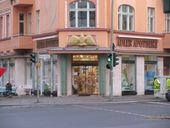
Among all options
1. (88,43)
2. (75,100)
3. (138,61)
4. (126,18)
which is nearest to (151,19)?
(126,18)

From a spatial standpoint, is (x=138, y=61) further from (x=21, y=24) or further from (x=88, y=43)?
(x=21, y=24)

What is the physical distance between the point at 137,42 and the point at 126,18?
2.18 m

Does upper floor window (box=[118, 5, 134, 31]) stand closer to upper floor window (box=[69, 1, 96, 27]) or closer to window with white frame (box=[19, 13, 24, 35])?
upper floor window (box=[69, 1, 96, 27])

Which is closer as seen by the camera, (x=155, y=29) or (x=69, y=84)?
(x=69, y=84)

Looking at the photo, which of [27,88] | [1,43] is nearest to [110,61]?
[27,88]

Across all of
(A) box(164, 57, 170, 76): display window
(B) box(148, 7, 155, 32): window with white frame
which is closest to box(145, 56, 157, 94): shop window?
(A) box(164, 57, 170, 76): display window

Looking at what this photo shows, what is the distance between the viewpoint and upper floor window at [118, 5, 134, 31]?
1524 inches

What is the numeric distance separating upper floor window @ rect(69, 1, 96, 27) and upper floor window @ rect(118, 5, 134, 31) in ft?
7.63

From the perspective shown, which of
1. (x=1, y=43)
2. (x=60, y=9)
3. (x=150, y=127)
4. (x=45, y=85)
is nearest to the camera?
(x=150, y=127)

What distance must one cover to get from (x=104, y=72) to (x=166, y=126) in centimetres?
2219

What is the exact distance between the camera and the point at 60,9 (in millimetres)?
37500

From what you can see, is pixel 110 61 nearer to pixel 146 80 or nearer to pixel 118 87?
pixel 118 87

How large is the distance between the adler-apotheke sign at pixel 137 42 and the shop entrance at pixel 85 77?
8.80ft

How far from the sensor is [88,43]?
121ft
